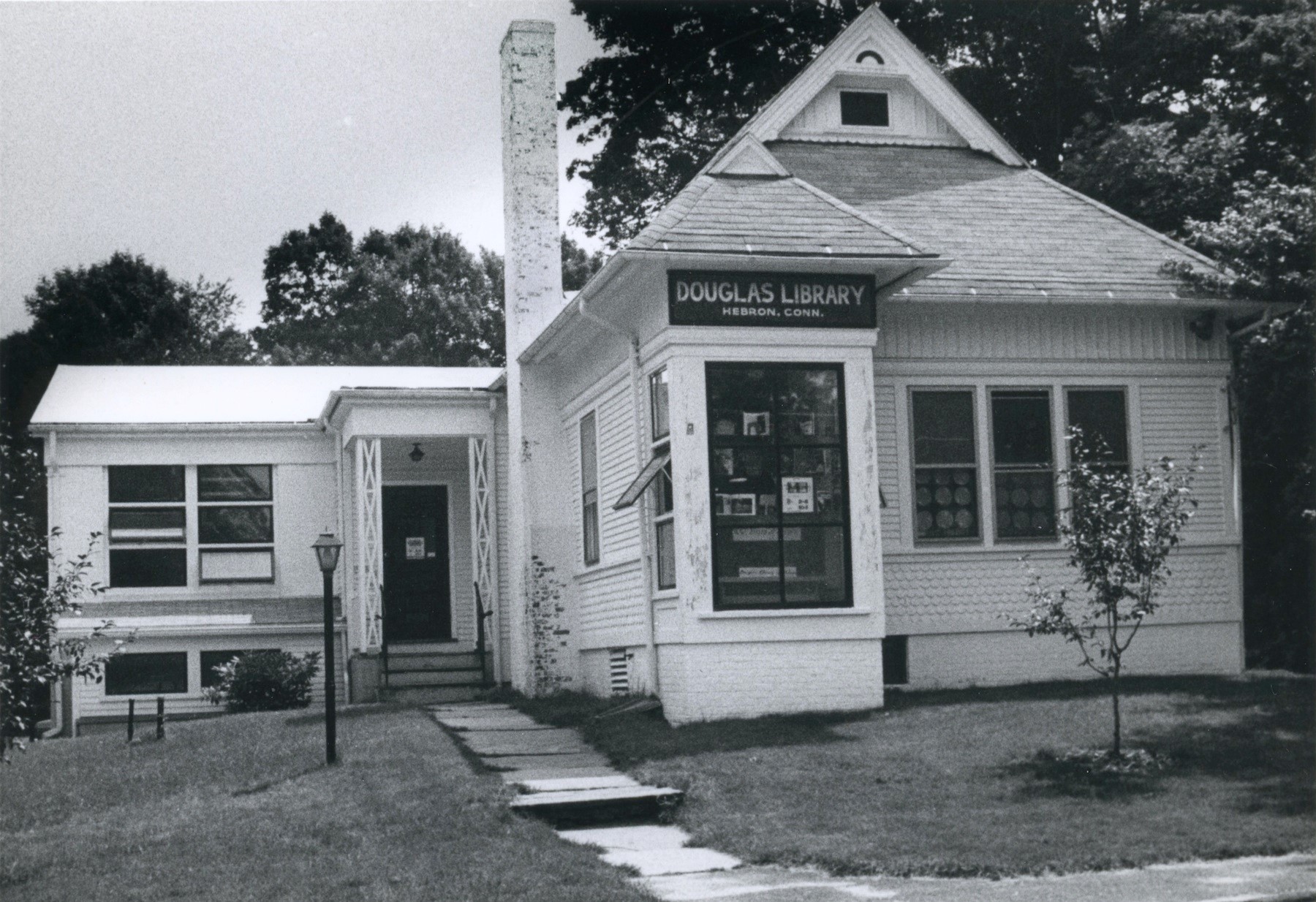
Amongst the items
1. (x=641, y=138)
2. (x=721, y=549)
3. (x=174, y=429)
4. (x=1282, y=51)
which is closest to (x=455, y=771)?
(x=721, y=549)

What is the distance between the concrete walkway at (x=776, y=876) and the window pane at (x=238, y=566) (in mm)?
12954

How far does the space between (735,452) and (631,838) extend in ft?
16.9

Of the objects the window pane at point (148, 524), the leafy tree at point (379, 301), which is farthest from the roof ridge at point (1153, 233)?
the leafy tree at point (379, 301)

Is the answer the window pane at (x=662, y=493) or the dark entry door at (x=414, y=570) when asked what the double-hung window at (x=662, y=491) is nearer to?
the window pane at (x=662, y=493)

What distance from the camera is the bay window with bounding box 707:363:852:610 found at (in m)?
15.3

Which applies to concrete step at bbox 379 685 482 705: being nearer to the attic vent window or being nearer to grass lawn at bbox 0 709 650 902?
grass lawn at bbox 0 709 650 902

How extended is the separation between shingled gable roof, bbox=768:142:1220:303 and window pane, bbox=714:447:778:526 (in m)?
2.79

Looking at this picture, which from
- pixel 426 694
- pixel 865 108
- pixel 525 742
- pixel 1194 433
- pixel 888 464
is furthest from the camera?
pixel 426 694

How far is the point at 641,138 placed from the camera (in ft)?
103

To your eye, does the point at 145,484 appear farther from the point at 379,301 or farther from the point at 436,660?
the point at 379,301

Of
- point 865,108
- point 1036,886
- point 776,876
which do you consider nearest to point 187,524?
point 865,108

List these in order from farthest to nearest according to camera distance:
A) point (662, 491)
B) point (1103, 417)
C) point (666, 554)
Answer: point (1103, 417) < point (662, 491) < point (666, 554)

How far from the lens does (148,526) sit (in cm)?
2442

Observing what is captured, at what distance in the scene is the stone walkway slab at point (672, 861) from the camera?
9.82 m
